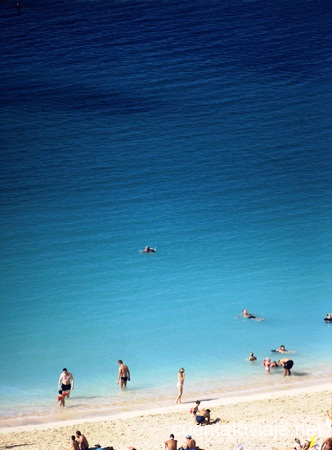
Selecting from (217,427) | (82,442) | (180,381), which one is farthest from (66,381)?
(217,427)

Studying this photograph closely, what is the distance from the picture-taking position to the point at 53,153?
2040 inches

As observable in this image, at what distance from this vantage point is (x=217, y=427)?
30922 mm

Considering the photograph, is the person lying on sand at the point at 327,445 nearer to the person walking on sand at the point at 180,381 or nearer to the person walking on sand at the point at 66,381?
the person walking on sand at the point at 180,381

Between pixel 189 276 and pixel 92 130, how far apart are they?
13911mm

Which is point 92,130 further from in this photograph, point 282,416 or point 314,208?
point 282,416

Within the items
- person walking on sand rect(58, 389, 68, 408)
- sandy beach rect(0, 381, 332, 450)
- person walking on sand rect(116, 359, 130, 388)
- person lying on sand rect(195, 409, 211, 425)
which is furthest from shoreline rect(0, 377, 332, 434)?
person lying on sand rect(195, 409, 211, 425)

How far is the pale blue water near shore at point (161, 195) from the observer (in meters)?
37.8

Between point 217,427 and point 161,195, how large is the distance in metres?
18.9

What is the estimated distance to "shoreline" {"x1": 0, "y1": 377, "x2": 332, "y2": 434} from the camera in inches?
1286

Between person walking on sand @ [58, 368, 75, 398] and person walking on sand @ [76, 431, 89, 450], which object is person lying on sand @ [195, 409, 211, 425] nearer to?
person walking on sand @ [76, 431, 89, 450]

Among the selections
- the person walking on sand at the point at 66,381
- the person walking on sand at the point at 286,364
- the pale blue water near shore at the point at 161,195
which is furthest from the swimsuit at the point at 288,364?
the person walking on sand at the point at 66,381

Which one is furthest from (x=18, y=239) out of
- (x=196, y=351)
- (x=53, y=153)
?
(x=196, y=351)

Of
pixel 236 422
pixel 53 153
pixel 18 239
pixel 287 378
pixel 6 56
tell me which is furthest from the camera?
pixel 6 56

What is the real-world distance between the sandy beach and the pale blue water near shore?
1.81 meters
